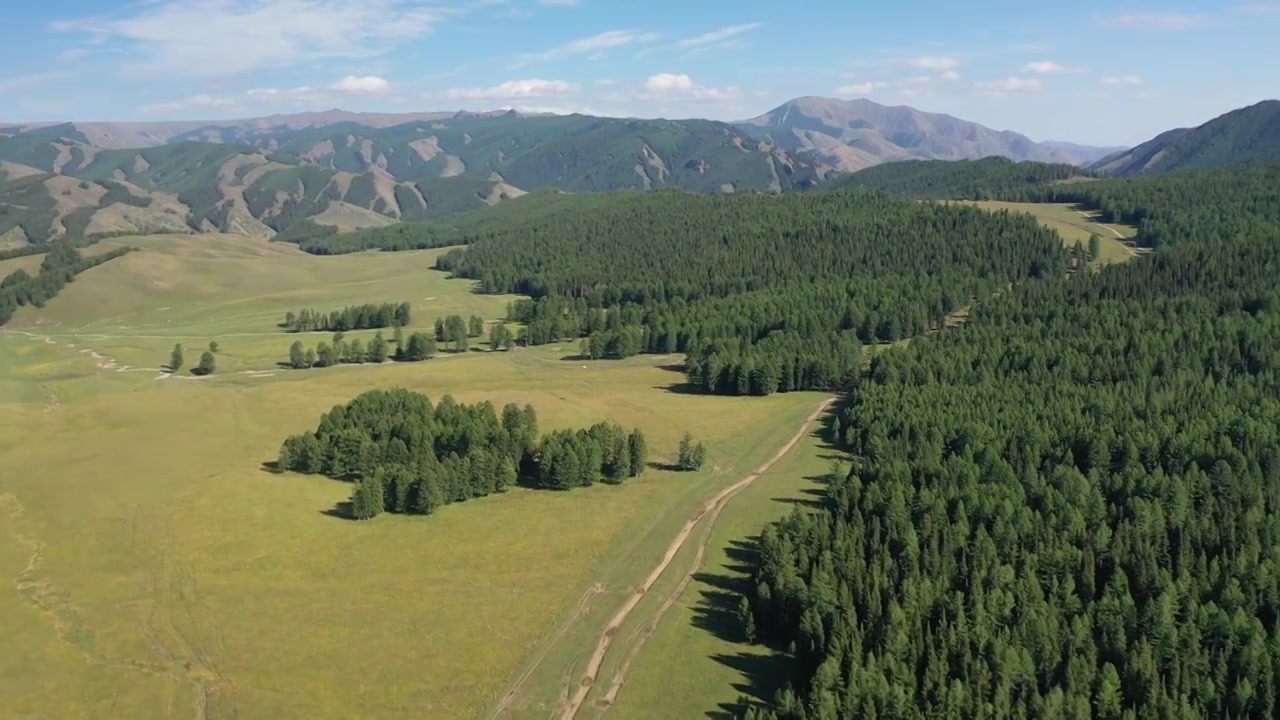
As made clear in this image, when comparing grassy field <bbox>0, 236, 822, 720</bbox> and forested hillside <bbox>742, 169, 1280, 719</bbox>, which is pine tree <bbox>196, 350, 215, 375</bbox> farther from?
forested hillside <bbox>742, 169, 1280, 719</bbox>

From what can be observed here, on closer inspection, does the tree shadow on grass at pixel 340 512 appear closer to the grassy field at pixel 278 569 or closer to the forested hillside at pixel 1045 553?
the grassy field at pixel 278 569

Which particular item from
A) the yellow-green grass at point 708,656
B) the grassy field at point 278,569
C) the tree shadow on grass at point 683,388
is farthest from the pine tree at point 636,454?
the tree shadow on grass at point 683,388

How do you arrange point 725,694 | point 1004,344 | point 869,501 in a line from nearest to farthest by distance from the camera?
point 725,694
point 869,501
point 1004,344

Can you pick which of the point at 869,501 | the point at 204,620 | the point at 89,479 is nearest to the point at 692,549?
the point at 869,501

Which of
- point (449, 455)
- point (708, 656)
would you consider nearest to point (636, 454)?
point (449, 455)

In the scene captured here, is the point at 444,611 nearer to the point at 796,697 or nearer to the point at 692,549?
the point at 692,549

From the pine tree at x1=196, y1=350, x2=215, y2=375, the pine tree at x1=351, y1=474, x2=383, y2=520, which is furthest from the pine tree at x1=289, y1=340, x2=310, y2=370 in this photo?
the pine tree at x1=351, y1=474, x2=383, y2=520

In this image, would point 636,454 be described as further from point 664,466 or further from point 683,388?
point 683,388
